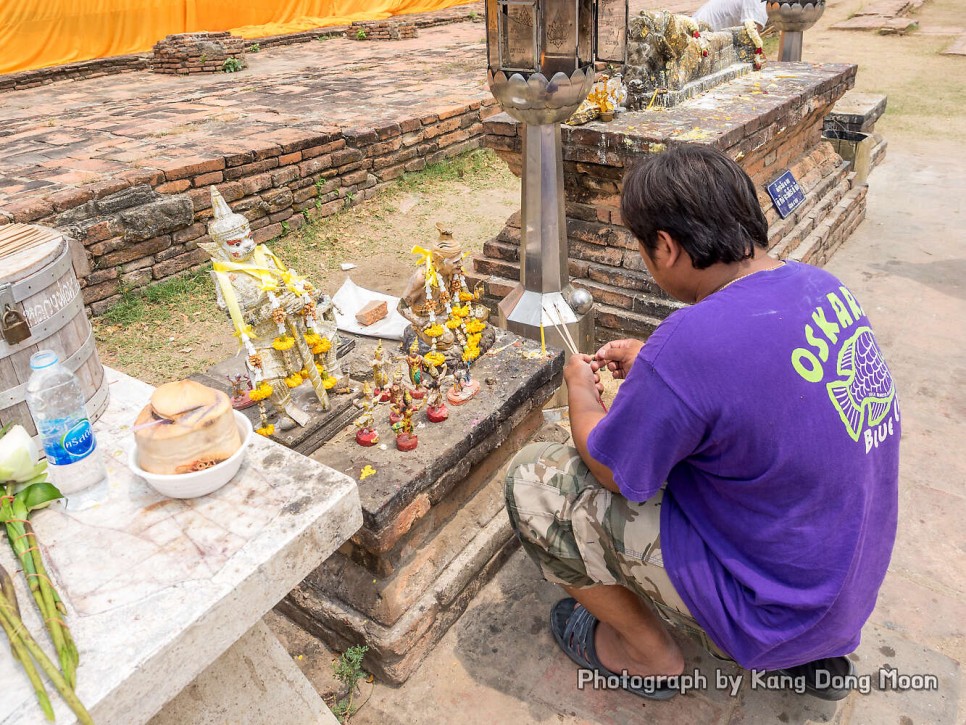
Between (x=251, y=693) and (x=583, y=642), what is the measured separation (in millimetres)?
982

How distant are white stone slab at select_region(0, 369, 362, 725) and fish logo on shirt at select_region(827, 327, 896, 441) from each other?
1.09m

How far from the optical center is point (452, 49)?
11523 mm

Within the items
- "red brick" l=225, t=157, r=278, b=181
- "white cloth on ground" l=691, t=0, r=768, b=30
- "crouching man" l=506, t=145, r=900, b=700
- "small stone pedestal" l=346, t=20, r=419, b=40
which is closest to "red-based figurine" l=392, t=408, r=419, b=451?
"crouching man" l=506, t=145, r=900, b=700

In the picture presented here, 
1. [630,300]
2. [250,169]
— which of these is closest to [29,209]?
[250,169]

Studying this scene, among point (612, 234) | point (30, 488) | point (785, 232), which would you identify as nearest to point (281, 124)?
point (612, 234)

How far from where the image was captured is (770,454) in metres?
1.49

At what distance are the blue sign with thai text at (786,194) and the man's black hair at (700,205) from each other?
315 centimetres

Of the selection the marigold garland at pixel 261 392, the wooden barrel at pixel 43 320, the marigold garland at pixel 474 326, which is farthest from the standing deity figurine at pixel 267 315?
the marigold garland at pixel 474 326

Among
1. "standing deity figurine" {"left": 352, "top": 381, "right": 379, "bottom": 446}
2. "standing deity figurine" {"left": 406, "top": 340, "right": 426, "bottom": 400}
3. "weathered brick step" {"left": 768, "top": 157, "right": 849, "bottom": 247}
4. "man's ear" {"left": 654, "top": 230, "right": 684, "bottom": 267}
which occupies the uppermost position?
"man's ear" {"left": 654, "top": 230, "right": 684, "bottom": 267}

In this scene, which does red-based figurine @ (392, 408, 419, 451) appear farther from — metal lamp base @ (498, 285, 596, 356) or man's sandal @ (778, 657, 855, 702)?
man's sandal @ (778, 657, 855, 702)

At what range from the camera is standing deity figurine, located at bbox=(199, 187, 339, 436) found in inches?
89.4

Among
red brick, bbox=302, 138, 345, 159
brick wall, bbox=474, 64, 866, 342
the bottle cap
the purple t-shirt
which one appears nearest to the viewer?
the purple t-shirt

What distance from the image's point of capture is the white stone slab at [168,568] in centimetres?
123

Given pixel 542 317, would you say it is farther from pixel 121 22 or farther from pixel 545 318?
pixel 121 22
